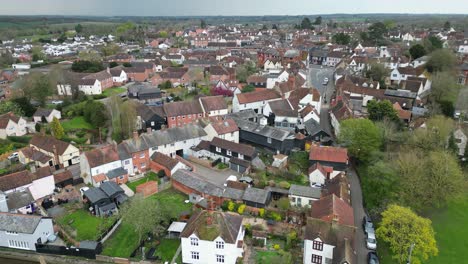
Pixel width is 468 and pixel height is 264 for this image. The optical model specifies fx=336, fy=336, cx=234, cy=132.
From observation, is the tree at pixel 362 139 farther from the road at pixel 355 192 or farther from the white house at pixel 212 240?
the white house at pixel 212 240

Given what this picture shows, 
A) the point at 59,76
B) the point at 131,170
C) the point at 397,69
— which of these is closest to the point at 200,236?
the point at 131,170

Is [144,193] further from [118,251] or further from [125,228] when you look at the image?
[118,251]

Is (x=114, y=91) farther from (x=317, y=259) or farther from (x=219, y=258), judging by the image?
(x=317, y=259)

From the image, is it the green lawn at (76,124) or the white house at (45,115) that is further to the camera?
the white house at (45,115)

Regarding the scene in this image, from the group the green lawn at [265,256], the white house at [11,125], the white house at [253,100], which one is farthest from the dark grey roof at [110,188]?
the white house at [253,100]

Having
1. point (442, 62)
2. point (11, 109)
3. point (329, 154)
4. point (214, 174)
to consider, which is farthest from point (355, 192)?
point (11, 109)
